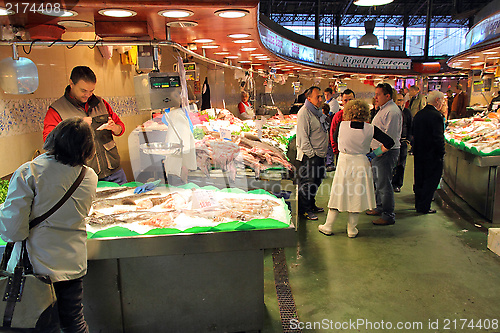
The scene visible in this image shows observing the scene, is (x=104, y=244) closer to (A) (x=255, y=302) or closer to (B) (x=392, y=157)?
(A) (x=255, y=302)

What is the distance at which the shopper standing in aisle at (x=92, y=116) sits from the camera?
3.50 meters

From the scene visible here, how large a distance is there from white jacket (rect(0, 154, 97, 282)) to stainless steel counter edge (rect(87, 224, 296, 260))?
0.83 feet

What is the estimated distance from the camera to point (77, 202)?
7.54ft

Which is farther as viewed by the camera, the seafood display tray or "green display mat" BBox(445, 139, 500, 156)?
"green display mat" BBox(445, 139, 500, 156)

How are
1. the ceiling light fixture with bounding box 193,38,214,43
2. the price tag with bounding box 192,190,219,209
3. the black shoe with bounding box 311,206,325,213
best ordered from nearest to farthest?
1. the price tag with bounding box 192,190,219,209
2. the ceiling light fixture with bounding box 193,38,214,43
3. the black shoe with bounding box 311,206,325,213

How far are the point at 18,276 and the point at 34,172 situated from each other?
24.5 inches

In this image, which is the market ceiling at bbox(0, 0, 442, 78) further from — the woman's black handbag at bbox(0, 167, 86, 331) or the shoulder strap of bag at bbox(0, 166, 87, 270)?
the woman's black handbag at bbox(0, 167, 86, 331)

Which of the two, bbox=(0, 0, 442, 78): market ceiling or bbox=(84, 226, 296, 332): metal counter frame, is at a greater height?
bbox=(0, 0, 442, 78): market ceiling

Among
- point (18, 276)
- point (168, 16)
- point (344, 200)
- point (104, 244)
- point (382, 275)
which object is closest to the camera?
point (18, 276)

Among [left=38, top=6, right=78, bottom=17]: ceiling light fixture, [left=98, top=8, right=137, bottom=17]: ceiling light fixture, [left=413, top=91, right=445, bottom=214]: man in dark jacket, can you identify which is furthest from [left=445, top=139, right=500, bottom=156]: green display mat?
[left=38, top=6, right=78, bottom=17]: ceiling light fixture

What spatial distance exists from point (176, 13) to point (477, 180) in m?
5.67

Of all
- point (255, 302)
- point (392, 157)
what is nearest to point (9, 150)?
point (255, 302)

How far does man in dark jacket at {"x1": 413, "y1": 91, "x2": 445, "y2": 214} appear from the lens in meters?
5.97

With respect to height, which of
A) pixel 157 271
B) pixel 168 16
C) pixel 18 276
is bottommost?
pixel 157 271
